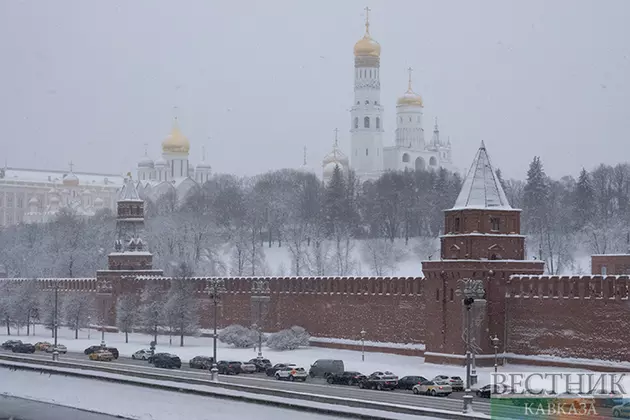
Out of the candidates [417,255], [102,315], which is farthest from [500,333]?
[417,255]

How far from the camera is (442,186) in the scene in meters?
107

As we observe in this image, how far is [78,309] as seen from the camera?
71.9 metres

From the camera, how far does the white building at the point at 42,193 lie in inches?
6929

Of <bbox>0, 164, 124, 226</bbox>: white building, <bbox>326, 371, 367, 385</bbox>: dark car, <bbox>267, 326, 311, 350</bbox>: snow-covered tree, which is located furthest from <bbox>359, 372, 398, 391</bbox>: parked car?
<bbox>0, 164, 124, 226</bbox>: white building

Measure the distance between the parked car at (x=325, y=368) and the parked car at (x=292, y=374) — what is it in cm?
44

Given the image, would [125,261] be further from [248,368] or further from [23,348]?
[248,368]

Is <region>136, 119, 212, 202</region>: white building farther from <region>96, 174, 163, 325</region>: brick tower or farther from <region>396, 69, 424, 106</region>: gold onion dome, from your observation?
<region>96, 174, 163, 325</region>: brick tower

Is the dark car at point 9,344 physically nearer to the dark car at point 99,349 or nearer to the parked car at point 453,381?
the dark car at point 99,349

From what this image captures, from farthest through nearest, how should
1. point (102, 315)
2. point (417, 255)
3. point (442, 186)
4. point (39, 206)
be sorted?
point (39, 206) → point (442, 186) → point (417, 255) → point (102, 315)

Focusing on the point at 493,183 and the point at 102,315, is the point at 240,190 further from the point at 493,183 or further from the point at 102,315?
the point at 493,183

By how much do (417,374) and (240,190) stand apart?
84.5 meters

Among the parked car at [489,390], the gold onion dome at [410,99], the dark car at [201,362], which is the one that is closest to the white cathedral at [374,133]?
the gold onion dome at [410,99]

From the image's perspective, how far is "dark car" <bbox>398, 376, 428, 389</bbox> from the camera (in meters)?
42.0

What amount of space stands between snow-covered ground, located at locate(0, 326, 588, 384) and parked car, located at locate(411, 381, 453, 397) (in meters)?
2.93
